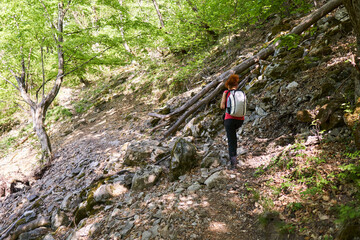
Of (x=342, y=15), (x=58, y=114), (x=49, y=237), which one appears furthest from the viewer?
(x=58, y=114)

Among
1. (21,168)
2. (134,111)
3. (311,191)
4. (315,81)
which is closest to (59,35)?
(134,111)

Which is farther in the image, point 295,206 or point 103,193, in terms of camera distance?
point 103,193

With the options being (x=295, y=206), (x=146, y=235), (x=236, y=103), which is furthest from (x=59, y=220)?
(x=295, y=206)

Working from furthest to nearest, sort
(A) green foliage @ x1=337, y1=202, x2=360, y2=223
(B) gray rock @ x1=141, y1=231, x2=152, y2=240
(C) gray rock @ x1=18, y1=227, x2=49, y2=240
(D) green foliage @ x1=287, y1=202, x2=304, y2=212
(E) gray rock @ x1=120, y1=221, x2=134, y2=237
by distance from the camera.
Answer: (C) gray rock @ x1=18, y1=227, x2=49, y2=240
(E) gray rock @ x1=120, y1=221, x2=134, y2=237
(B) gray rock @ x1=141, y1=231, x2=152, y2=240
(D) green foliage @ x1=287, y1=202, x2=304, y2=212
(A) green foliage @ x1=337, y1=202, x2=360, y2=223

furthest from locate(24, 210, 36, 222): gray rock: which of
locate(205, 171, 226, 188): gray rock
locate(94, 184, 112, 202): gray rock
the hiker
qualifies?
the hiker

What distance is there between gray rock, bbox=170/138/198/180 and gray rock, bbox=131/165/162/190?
0.43 m

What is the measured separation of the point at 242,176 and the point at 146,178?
7.65ft

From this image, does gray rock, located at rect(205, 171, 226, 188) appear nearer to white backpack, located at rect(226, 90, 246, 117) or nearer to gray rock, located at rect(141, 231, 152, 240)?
white backpack, located at rect(226, 90, 246, 117)

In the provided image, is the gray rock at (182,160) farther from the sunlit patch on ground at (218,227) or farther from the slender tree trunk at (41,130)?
the slender tree trunk at (41,130)

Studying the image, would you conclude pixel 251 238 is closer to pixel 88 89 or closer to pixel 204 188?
pixel 204 188

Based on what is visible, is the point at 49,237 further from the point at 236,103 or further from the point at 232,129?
the point at 236,103

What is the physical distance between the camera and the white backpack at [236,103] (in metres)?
3.75

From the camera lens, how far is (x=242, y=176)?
373 centimetres

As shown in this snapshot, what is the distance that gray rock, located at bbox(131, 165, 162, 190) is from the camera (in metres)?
4.61
